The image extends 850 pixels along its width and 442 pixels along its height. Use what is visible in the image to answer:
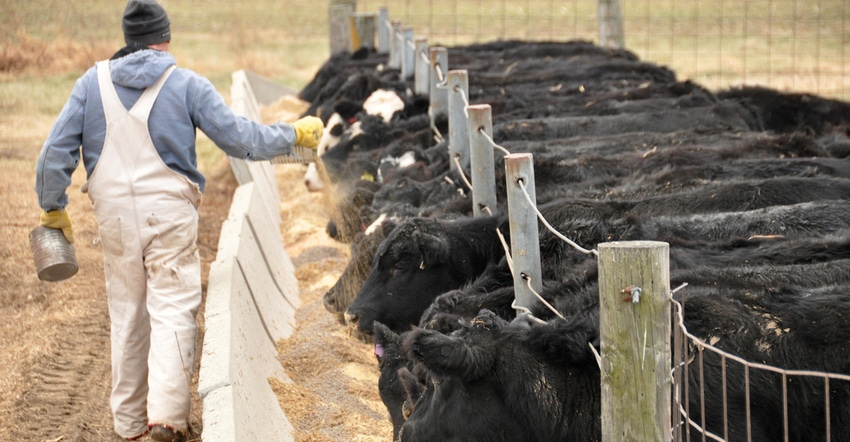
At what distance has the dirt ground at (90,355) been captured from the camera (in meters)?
5.03

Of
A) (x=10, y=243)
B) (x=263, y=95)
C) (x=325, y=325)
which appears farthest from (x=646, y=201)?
(x=263, y=95)

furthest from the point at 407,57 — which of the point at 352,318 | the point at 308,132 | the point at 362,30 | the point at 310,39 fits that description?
the point at 310,39

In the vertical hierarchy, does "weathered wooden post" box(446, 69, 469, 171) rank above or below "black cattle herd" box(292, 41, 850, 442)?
above

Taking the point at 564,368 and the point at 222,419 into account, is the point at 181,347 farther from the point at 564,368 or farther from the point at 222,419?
the point at 564,368

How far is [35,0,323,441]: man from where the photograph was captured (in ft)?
16.1

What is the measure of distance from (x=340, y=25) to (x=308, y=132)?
43.3 feet

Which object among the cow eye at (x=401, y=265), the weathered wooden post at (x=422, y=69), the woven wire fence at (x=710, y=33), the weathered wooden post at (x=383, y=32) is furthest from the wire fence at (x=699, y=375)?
the weathered wooden post at (x=383, y=32)

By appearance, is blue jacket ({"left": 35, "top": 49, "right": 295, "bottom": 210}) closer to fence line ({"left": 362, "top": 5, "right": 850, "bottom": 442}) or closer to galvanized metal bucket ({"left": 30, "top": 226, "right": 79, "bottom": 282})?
galvanized metal bucket ({"left": 30, "top": 226, "right": 79, "bottom": 282})

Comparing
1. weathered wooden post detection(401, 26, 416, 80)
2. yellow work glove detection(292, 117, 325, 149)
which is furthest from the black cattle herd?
weathered wooden post detection(401, 26, 416, 80)

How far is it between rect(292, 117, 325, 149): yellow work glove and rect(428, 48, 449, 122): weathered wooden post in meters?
2.83

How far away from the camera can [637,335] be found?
2566 mm

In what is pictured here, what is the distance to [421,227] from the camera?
5191 millimetres

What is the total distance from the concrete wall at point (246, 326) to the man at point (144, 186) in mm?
295

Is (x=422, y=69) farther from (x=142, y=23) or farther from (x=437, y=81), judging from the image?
(x=142, y=23)
